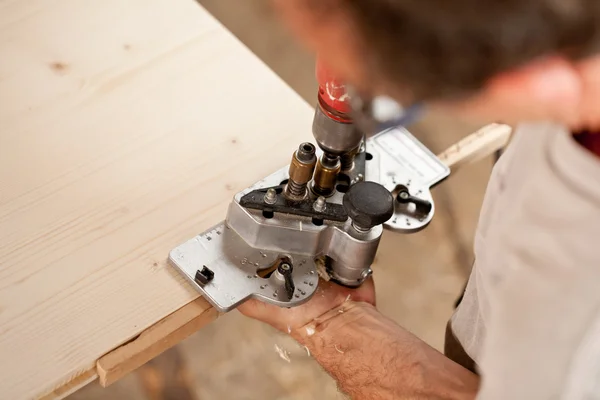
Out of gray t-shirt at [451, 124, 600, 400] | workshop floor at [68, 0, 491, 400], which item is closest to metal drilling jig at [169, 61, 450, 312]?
gray t-shirt at [451, 124, 600, 400]

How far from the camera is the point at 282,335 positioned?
5.24ft

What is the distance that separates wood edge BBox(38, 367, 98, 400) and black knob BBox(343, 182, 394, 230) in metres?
0.36

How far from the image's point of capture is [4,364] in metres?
0.80

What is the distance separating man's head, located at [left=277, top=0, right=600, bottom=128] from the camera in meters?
0.38

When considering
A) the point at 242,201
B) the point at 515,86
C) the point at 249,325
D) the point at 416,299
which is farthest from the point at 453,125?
the point at 515,86

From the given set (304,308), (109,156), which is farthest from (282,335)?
(109,156)

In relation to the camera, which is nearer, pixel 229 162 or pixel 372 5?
pixel 372 5

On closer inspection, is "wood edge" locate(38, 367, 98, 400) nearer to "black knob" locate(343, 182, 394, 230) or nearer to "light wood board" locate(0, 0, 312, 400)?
"light wood board" locate(0, 0, 312, 400)

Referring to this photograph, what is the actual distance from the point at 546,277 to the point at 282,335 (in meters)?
1.12

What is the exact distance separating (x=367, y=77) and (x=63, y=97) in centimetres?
72

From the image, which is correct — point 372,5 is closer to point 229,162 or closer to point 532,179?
point 532,179

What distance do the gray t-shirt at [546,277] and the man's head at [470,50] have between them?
71 mm

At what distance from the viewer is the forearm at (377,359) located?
887 millimetres

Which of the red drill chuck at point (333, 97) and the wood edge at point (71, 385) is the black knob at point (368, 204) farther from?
the wood edge at point (71, 385)
